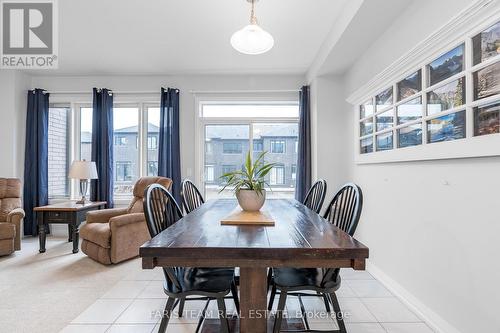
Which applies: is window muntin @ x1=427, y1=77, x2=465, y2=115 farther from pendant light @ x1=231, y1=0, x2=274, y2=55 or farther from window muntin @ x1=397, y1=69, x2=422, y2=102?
pendant light @ x1=231, y1=0, x2=274, y2=55

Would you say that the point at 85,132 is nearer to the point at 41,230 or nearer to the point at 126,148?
the point at 126,148

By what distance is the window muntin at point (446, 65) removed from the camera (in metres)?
1.71

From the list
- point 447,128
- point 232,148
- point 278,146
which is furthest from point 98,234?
point 447,128

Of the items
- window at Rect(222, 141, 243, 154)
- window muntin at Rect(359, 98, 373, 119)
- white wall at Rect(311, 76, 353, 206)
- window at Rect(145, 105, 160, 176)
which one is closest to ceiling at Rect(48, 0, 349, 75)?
white wall at Rect(311, 76, 353, 206)

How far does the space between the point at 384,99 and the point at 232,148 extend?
2620 millimetres

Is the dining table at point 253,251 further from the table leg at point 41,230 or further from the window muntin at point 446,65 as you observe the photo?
the table leg at point 41,230

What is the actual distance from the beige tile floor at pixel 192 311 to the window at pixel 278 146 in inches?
96.6

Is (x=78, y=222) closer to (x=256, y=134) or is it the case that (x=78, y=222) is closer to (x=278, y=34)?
(x=256, y=134)

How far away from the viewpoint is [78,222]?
12.2 feet

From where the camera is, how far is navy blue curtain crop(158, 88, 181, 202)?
14.5 feet

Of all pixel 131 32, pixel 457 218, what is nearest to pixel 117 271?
pixel 131 32

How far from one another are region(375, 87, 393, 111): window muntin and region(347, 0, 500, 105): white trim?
61mm

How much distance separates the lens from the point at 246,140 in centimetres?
475

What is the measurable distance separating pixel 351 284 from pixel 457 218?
1311mm
